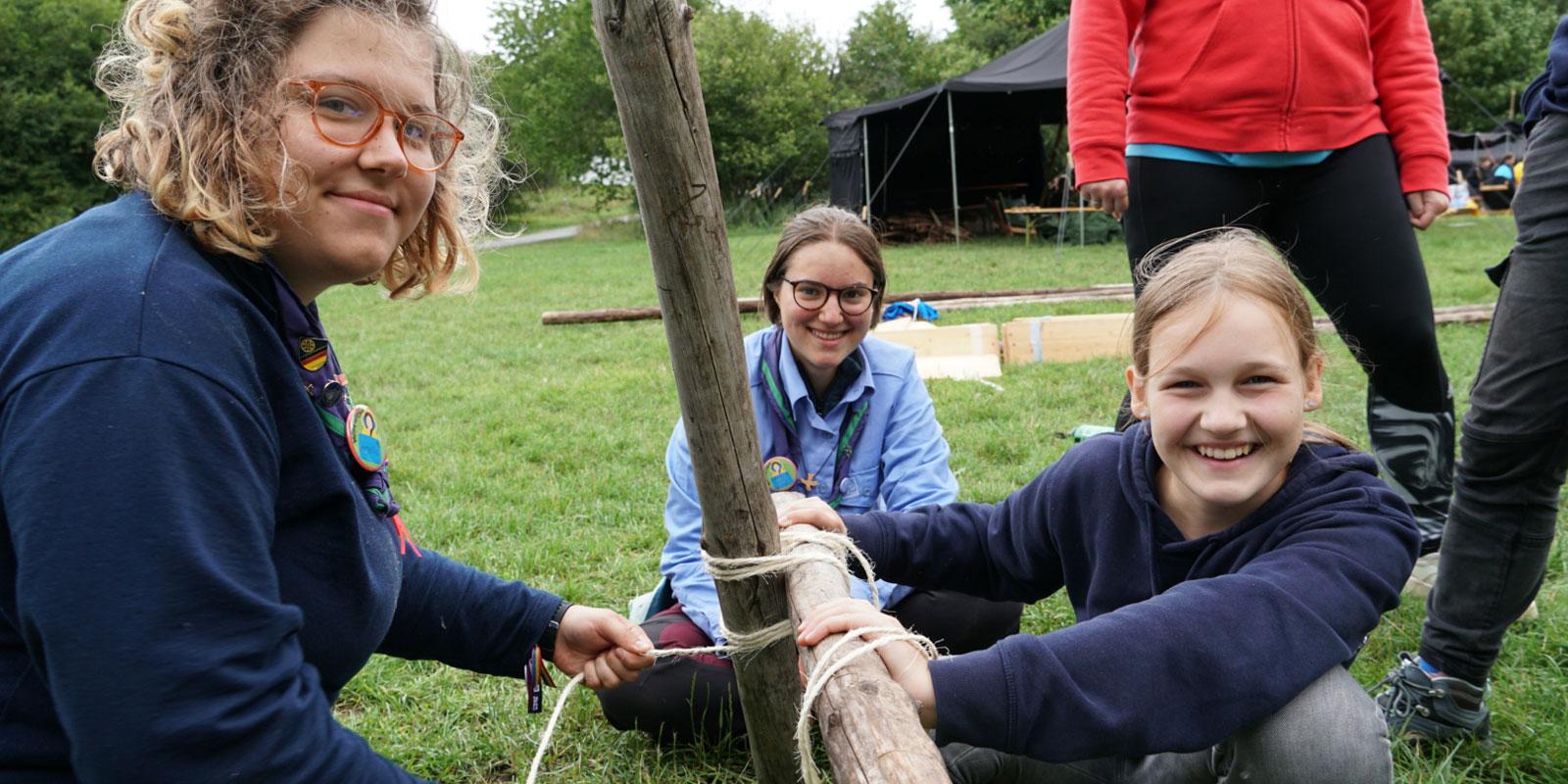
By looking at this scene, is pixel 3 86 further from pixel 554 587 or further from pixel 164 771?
pixel 164 771

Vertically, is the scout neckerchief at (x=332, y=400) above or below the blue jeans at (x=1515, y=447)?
above

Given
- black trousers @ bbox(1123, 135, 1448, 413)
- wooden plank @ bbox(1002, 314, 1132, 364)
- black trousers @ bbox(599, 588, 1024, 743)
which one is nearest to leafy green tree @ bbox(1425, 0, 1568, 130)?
wooden plank @ bbox(1002, 314, 1132, 364)

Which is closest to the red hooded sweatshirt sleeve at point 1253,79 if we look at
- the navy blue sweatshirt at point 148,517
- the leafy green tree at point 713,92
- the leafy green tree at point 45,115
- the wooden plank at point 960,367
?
the navy blue sweatshirt at point 148,517

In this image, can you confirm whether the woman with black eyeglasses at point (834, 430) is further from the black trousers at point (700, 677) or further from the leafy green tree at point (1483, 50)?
the leafy green tree at point (1483, 50)

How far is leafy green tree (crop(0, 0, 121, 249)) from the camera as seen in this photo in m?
22.7

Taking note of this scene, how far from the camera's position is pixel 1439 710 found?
2.47 meters

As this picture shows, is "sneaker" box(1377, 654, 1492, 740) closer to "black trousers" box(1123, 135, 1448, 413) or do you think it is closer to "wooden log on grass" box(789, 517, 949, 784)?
"black trousers" box(1123, 135, 1448, 413)

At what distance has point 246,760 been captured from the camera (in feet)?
4.10

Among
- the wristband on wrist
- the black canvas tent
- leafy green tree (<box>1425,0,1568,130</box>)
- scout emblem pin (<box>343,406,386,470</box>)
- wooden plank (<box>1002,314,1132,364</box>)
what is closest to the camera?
scout emblem pin (<box>343,406,386,470</box>)

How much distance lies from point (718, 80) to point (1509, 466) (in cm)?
2751

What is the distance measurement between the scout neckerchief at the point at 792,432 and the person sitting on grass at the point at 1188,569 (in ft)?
2.43

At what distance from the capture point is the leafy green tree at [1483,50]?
2894 cm

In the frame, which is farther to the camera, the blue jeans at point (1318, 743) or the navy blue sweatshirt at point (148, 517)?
the blue jeans at point (1318, 743)

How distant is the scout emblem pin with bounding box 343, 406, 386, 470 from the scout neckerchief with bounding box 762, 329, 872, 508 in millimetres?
1481
